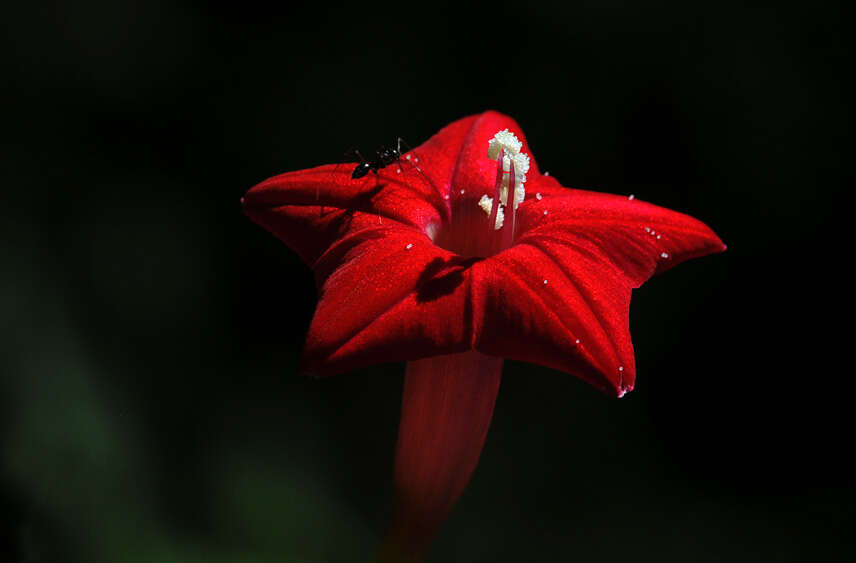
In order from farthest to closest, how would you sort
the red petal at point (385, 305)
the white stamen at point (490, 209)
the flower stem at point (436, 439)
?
the white stamen at point (490, 209) → the flower stem at point (436, 439) → the red petal at point (385, 305)

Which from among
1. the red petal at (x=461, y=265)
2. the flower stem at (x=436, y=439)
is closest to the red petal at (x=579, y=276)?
the red petal at (x=461, y=265)

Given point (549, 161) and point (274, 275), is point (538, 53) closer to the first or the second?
point (549, 161)

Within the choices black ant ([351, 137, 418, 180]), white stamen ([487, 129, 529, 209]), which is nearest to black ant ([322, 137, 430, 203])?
black ant ([351, 137, 418, 180])

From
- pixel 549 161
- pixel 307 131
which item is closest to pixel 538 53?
pixel 549 161

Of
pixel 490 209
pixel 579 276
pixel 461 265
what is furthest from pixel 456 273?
pixel 490 209

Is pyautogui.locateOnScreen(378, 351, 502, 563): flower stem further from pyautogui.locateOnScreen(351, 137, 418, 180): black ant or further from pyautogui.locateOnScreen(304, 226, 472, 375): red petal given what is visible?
pyautogui.locateOnScreen(351, 137, 418, 180): black ant

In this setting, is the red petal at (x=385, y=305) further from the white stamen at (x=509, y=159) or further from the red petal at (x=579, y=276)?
the white stamen at (x=509, y=159)

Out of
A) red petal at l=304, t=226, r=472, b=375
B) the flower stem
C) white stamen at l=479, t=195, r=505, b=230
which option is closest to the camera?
red petal at l=304, t=226, r=472, b=375

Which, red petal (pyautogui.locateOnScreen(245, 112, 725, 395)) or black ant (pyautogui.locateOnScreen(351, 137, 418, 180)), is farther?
black ant (pyautogui.locateOnScreen(351, 137, 418, 180))
